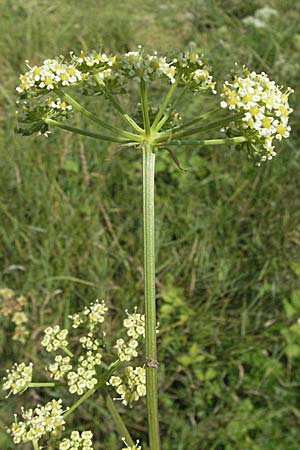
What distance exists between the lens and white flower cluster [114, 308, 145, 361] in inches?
54.0

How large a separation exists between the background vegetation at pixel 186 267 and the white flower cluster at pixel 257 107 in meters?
1.20

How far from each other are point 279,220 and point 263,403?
1227 mm

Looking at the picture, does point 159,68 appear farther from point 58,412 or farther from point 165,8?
point 165,8

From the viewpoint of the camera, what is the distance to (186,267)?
133 inches

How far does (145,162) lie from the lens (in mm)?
1172

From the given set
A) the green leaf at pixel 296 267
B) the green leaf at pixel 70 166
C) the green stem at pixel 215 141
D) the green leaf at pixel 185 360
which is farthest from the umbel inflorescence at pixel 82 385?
the green leaf at pixel 70 166

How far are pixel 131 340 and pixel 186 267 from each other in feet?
6.58

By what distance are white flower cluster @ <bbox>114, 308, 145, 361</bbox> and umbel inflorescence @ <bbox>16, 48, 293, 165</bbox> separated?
0.51 meters

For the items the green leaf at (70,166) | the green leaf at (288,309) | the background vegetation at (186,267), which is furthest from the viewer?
the green leaf at (70,166)

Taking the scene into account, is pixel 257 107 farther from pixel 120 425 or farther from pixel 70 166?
pixel 70 166

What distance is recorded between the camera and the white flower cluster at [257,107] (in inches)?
48.8

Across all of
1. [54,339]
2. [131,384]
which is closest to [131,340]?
[131,384]

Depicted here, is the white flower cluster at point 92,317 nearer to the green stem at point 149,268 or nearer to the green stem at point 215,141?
the green stem at point 149,268

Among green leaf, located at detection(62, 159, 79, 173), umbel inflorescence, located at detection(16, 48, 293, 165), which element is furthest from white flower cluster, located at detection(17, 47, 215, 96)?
green leaf, located at detection(62, 159, 79, 173)
